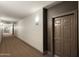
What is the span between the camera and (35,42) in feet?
7.57

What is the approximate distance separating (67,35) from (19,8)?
118 cm

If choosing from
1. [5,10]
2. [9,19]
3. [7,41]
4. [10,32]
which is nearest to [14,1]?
[5,10]

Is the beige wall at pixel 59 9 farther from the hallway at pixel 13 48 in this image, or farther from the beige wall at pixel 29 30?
the hallway at pixel 13 48

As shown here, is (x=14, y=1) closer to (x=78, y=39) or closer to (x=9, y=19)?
(x=9, y=19)

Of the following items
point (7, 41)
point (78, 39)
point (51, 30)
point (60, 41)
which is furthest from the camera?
point (51, 30)

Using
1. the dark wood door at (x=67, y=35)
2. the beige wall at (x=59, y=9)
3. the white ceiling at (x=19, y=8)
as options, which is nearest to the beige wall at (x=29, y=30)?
the white ceiling at (x=19, y=8)

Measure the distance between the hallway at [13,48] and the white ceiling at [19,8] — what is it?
0.50 meters

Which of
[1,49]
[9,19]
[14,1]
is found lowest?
[1,49]

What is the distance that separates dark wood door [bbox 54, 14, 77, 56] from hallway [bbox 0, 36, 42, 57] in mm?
577

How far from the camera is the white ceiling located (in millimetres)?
1868

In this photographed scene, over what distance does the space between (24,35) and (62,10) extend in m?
1.05

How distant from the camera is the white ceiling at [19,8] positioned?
6.13 feet

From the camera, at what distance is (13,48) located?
2039mm

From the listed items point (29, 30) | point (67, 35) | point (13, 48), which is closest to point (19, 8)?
point (29, 30)
